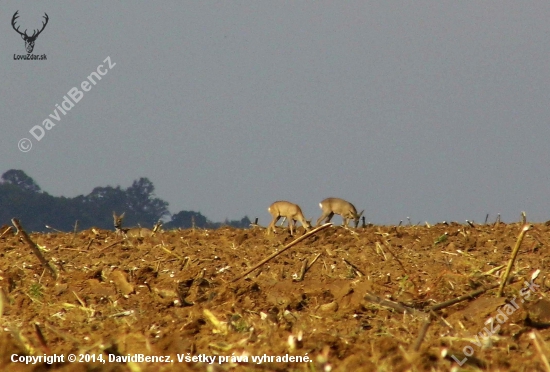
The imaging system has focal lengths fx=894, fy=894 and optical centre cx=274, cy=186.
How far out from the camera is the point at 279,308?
7.12 meters

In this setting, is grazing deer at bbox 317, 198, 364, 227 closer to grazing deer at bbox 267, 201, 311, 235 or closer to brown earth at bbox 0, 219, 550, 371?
grazing deer at bbox 267, 201, 311, 235

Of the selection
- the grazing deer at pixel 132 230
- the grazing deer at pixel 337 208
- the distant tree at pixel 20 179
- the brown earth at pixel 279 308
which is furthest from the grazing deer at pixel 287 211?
the distant tree at pixel 20 179

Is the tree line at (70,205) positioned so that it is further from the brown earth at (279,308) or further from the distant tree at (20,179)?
the brown earth at (279,308)

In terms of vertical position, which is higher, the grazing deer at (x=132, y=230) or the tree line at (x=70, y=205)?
the tree line at (x=70, y=205)

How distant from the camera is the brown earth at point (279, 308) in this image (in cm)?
502

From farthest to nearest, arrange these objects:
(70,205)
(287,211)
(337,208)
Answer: (70,205) → (337,208) → (287,211)

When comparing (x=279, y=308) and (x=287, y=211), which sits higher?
(x=287, y=211)

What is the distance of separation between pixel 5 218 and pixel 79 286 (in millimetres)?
61742

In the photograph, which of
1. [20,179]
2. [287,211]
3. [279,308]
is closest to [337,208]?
[287,211]

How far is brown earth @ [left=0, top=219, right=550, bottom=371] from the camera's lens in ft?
16.5

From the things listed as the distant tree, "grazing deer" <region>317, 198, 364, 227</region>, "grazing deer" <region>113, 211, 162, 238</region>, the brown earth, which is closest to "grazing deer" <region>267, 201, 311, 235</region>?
"grazing deer" <region>317, 198, 364, 227</region>

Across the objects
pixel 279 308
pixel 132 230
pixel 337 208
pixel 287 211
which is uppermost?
pixel 337 208

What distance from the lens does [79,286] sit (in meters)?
8.41

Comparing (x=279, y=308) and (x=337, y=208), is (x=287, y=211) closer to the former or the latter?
(x=337, y=208)
